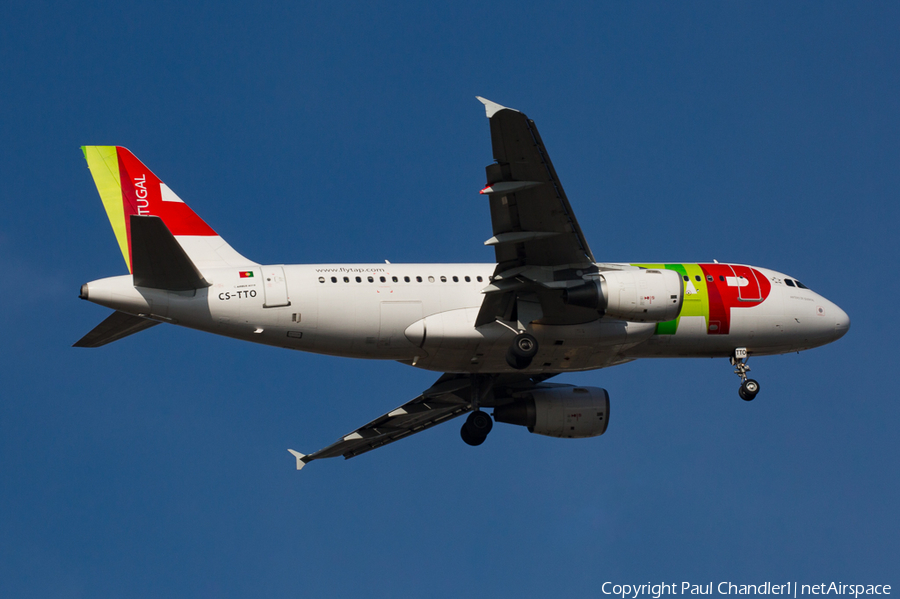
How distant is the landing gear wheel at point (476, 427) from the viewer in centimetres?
3023

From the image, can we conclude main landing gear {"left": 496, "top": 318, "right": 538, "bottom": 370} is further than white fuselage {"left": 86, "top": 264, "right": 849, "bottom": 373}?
Yes

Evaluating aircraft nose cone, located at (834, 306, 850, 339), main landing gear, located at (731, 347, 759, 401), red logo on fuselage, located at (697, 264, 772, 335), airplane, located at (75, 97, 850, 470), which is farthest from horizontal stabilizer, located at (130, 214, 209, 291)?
aircraft nose cone, located at (834, 306, 850, 339)

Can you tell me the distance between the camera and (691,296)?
2847 cm

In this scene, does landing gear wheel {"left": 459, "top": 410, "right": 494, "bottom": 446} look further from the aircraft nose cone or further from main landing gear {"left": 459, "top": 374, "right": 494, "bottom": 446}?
the aircraft nose cone

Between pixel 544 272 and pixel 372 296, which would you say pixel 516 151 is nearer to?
pixel 544 272

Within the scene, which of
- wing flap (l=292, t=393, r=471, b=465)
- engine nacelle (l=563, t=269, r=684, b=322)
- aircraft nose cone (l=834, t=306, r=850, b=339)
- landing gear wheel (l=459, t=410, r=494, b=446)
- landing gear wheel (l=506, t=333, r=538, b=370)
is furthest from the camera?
wing flap (l=292, t=393, r=471, b=465)

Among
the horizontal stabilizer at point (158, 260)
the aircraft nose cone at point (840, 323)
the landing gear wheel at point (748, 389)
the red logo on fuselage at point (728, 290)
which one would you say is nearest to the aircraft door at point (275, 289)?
the horizontal stabilizer at point (158, 260)

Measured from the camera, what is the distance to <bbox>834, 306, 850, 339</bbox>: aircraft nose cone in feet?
100

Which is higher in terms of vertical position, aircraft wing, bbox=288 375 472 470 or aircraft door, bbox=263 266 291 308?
aircraft door, bbox=263 266 291 308

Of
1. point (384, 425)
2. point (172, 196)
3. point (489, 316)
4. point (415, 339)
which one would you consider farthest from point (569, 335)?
point (172, 196)

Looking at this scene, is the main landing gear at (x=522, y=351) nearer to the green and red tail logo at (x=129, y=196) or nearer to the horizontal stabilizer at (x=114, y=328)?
the green and red tail logo at (x=129, y=196)

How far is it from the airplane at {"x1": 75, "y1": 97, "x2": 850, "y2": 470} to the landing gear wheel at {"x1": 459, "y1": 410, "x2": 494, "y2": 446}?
1434mm

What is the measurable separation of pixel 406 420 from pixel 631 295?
10387 mm

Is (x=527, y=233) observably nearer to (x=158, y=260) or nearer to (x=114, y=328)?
(x=158, y=260)
